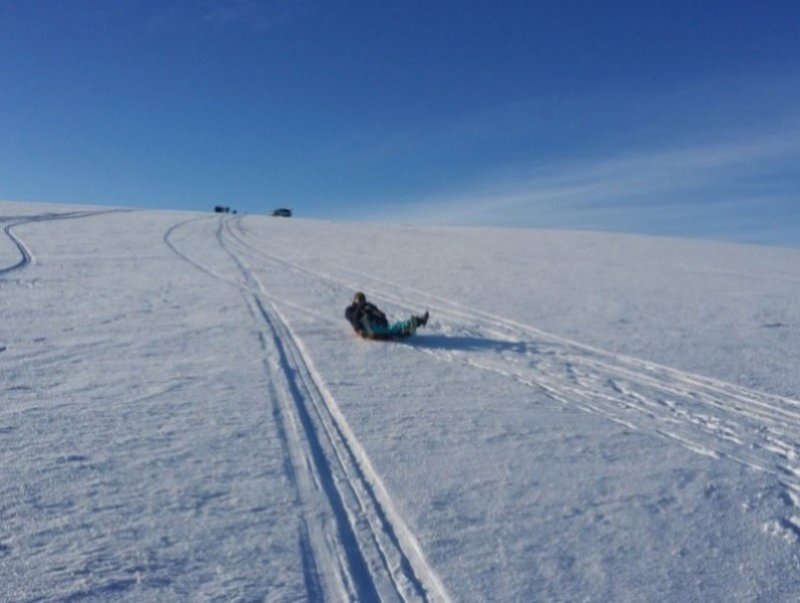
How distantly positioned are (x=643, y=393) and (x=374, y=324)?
4.19 metres

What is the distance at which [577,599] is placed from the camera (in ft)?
12.9

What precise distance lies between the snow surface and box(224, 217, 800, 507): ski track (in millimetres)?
43

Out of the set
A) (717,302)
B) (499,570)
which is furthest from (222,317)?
(717,302)

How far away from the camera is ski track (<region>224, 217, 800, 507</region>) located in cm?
641

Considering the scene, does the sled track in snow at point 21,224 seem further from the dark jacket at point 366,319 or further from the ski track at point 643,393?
the ski track at point 643,393

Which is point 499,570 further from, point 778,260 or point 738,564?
point 778,260

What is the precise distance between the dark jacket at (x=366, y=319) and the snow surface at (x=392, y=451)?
233 millimetres

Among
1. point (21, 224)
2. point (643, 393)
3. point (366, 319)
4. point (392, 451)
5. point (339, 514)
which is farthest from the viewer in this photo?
point (21, 224)

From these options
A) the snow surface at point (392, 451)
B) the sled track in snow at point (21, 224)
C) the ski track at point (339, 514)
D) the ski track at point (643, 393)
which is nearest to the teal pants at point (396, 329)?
the ski track at point (643, 393)

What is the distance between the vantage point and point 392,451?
5.89m

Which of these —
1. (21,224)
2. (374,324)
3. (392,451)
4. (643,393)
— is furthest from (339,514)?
(21,224)

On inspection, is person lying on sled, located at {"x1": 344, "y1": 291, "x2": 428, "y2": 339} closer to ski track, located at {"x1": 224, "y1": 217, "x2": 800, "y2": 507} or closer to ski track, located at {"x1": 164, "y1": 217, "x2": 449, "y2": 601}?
ski track, located at {"x1": 224, "y1": 217, "x2": 800, "y2": 507}

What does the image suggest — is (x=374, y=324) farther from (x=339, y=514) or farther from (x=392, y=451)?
(x=339, y=514)

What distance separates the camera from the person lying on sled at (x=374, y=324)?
10609 millimetres
